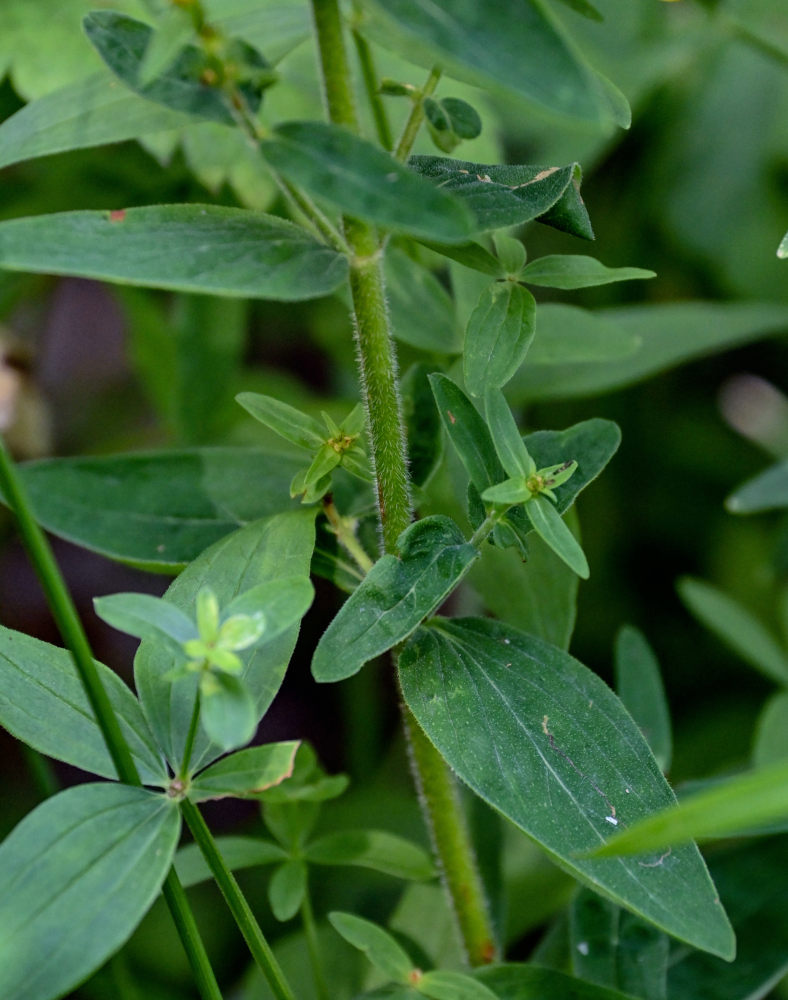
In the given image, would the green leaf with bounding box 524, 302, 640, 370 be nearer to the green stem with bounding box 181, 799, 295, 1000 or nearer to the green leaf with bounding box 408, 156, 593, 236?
the green leaf with bounding box 408, 156, 593, 236

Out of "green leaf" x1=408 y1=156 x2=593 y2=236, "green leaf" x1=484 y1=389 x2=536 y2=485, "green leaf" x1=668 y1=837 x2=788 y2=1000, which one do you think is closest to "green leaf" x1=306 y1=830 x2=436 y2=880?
"green leaf" x1=668 y1=837 x2=788 y2=1000

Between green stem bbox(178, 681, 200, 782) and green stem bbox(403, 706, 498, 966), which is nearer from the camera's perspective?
green stem bbox(178, 681, 200, 782)

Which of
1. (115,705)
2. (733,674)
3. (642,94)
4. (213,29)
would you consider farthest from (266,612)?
(642,94)

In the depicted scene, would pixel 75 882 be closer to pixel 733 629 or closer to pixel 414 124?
pixel 414 124

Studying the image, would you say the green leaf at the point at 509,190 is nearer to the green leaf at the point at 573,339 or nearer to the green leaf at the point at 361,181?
the green leaf at the point at 361,181

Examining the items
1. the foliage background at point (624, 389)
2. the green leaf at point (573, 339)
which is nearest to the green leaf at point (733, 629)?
the foliage background at point (624, 389)

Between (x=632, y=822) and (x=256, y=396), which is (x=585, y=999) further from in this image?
(x=256, y=396)
